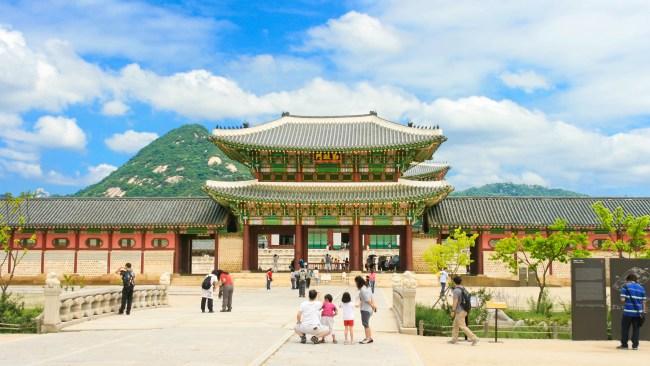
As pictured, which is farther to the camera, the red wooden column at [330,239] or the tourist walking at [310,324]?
the red wooden column at [330,239]

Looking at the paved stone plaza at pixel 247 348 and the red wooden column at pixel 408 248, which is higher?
the red wooden column at pixel 408 248

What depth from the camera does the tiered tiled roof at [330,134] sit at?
4825 centimetres

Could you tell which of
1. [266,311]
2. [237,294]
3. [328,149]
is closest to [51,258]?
[237,294]

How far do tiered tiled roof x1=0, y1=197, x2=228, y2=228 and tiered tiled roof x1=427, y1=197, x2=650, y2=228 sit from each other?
16.2m

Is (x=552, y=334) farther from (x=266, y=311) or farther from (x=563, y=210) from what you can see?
(x=563, y=210)

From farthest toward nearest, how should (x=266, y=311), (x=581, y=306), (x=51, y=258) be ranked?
(x=51, y=258) < (x=266, y=311) < (x=581, y=306)

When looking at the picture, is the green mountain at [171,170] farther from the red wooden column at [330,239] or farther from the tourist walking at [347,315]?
the tourist walking at [347,315]

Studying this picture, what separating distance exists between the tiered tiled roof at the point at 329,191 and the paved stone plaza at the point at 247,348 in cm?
2321

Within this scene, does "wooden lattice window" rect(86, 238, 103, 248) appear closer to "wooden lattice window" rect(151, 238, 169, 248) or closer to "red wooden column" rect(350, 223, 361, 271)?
"wooden lattice window" rect(151, 238, 169, 248)

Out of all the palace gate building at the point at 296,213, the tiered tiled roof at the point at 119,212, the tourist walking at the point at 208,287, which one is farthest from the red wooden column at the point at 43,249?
the tourist walking at the point at 208,287

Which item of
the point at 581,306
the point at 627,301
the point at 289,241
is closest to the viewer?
the point at 627,301

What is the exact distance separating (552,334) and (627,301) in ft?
16.6

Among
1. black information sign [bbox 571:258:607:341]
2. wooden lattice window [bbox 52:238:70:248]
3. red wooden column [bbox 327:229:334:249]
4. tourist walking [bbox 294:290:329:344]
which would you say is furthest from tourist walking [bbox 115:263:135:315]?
red wooden column [bbox 327:229:334:249]

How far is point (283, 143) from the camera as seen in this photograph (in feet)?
162
